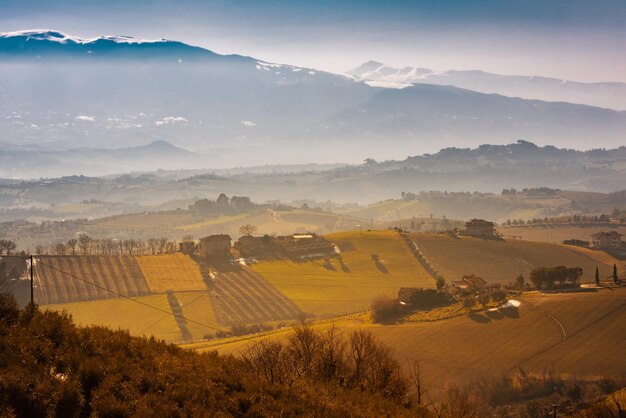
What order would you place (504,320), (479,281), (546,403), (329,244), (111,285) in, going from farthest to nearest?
(329,244) → (111,285) → (479,281) → (504,320) → (546,403)

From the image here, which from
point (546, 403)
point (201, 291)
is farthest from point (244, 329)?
point (546, 403)

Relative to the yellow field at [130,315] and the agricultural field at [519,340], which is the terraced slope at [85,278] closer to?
the yellow field at [130,315]

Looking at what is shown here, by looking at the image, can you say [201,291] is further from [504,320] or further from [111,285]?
[504,320]

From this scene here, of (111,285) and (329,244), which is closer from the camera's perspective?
(111,285)

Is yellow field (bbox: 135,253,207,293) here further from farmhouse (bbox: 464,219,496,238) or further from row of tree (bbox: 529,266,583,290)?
farmhouse (bbox: 464,219,496,238)

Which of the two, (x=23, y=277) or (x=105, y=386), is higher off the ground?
(x=105, y=386)

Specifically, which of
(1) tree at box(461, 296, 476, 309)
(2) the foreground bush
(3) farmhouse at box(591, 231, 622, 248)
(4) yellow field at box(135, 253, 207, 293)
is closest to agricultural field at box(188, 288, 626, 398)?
(1) tree at box(461, 296, 476, 309)
